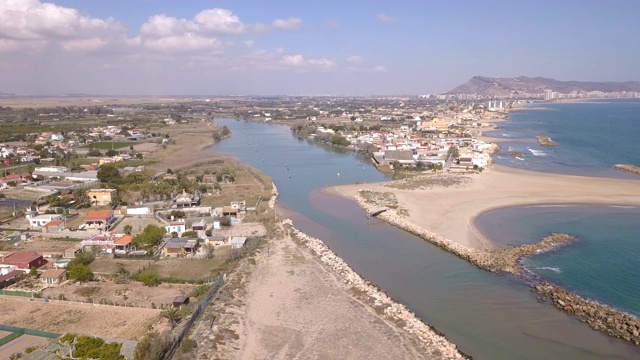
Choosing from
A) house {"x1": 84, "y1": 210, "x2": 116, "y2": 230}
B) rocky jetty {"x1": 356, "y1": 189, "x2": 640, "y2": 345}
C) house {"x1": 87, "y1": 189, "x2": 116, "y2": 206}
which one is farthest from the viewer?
house {"x1": 87, "y1": 189, "x2": 116, "y2": 206}

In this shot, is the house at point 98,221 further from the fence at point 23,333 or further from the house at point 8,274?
the fence at point 23,333

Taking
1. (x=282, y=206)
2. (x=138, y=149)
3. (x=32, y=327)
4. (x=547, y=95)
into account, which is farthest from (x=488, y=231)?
(x=547, y=95)

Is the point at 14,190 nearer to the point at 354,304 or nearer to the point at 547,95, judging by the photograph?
the point at 354,304

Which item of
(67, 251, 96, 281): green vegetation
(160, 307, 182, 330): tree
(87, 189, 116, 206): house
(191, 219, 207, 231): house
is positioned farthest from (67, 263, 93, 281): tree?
(87, 189, 116, 206): house

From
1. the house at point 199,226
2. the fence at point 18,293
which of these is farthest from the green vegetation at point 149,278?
the house at point 199,226

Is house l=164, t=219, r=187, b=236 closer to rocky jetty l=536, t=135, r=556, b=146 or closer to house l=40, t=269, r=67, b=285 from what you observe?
house l=40, t=269, r=67, b=285

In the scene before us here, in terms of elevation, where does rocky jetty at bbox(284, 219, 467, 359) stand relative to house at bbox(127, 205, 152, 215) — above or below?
below

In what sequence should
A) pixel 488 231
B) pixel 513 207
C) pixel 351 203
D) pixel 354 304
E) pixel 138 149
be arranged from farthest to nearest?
pixel 138 149, pixel 351 203, pixel 513 207, pixel 488 231, pixel 354 304
